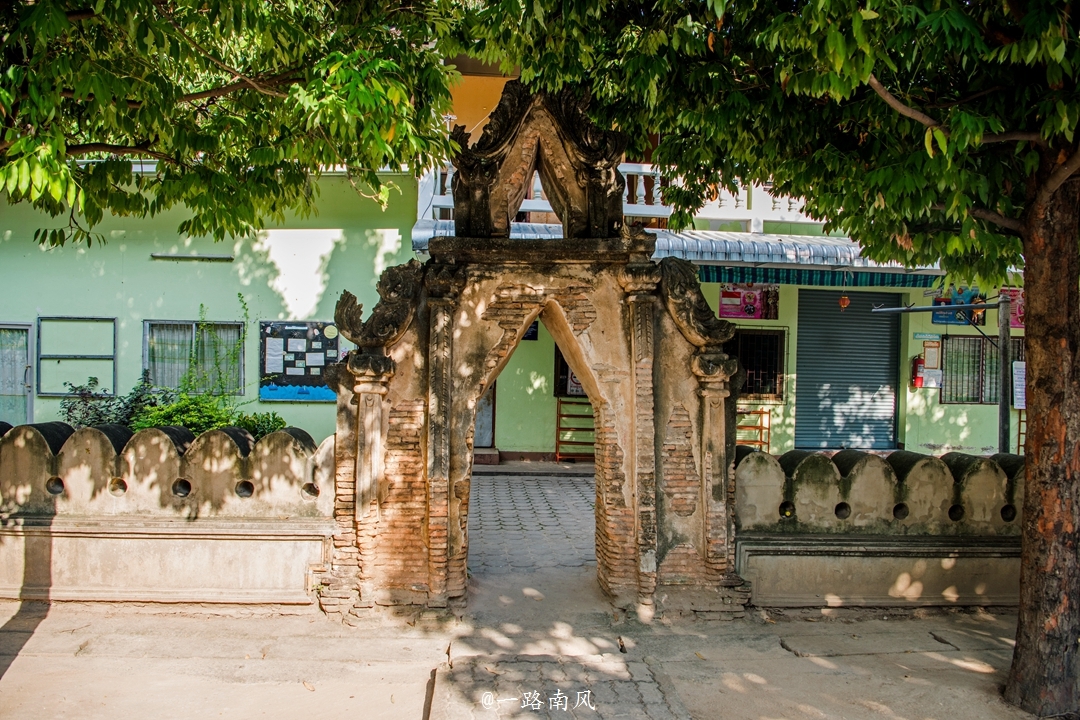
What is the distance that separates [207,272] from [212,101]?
23.4ft

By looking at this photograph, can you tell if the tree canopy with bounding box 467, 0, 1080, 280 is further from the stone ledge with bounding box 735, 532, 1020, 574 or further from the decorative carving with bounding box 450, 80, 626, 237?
the stone ledge with bounding box 735, 532, 1020, 574

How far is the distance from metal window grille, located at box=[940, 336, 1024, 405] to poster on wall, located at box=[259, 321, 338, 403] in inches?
431

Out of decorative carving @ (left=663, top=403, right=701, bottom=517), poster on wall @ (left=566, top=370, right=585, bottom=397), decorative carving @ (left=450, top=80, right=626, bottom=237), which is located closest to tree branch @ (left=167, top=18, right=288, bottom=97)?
decorative carving @ (left=450, top=80, right=626, bottom=237)

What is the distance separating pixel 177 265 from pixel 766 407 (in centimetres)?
1052

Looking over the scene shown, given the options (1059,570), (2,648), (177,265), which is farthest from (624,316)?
(177,265)

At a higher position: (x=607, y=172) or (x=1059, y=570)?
(x=607, y=172)

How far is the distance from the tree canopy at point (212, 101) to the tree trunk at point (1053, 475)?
396 cm

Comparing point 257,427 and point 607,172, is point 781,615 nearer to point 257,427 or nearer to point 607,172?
point 607,172

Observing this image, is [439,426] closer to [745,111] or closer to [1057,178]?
[745,111]

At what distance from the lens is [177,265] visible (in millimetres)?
12297

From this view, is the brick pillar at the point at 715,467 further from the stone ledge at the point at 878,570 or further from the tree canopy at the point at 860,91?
the tree canopy at the point at 860,91

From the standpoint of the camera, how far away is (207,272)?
1234 cm

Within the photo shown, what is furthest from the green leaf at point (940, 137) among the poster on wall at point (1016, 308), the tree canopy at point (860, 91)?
the poster on wall at point (1016, 308)

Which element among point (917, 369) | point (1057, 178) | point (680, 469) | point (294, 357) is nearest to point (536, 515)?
point (680, 469)
